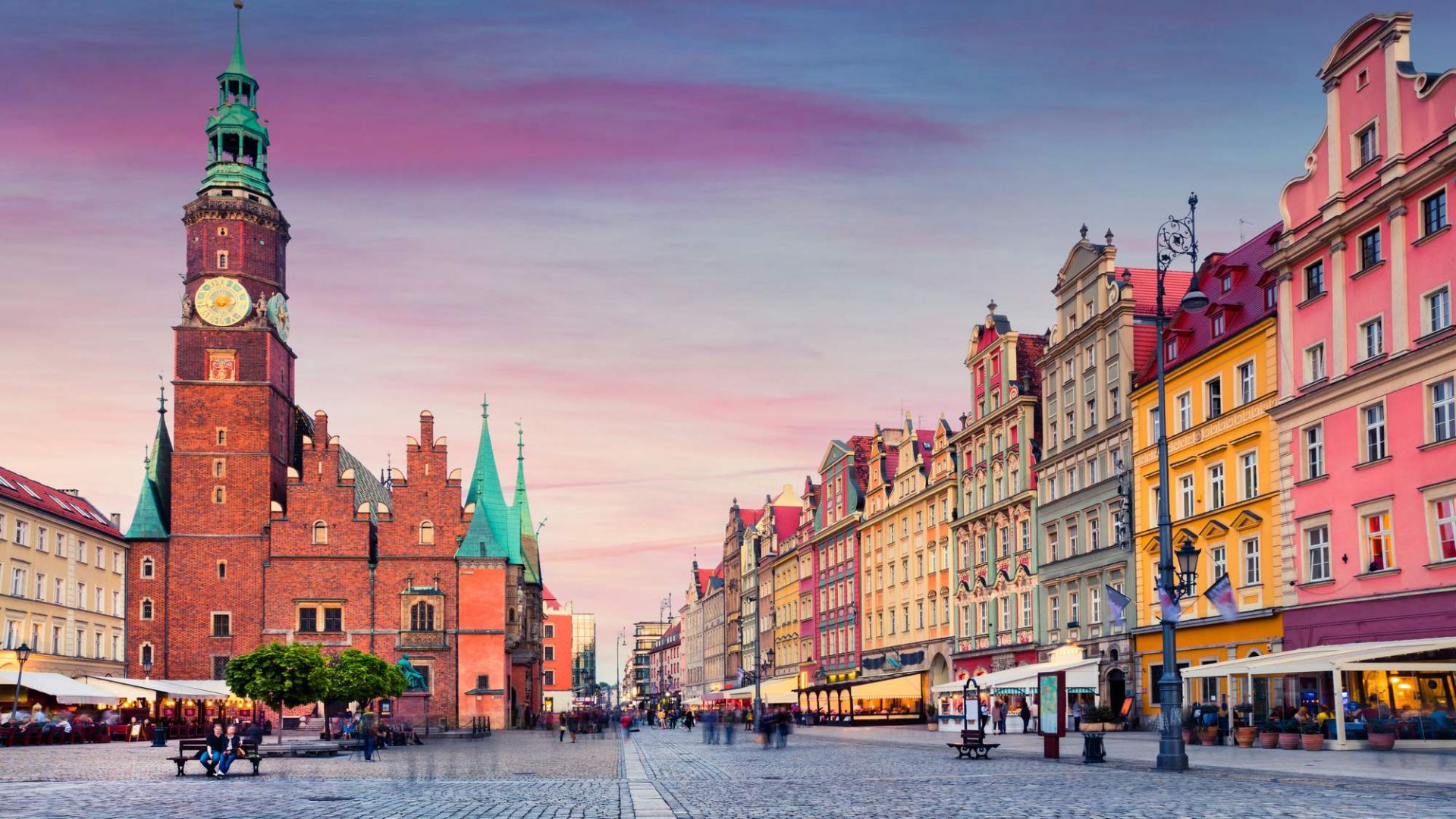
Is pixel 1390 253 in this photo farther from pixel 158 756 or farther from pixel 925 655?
pixel 925 655

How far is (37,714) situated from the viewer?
56.0 metres

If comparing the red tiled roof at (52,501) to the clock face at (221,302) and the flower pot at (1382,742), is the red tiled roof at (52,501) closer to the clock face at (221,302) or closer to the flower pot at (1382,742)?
the clock face at (221,302)

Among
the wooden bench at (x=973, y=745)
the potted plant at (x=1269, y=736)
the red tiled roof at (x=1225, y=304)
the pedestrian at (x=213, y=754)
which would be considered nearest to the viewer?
the pedestrian at (x=213, y=754)

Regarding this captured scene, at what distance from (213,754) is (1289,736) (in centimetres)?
2388

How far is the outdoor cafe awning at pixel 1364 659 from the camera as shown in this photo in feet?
110

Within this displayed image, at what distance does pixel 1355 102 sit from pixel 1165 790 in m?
25.8

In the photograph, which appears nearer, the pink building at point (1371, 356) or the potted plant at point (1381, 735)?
the potted plant at point (1381, 735)

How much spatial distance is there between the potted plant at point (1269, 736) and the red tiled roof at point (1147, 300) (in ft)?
61.9

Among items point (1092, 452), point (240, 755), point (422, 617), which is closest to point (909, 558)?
point (1092, 452)

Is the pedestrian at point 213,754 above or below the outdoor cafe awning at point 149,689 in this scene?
above

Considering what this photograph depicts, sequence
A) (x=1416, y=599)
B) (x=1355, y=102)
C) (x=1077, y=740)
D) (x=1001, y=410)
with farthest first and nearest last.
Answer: (x=1001, y=410), (x=1077, y=740), (x=1355, y=102), (x=1416, y=599)

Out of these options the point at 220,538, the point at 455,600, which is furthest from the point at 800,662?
the point at 220,538

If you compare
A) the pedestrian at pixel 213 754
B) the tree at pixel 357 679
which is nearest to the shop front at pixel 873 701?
the tree at pixel 357 679

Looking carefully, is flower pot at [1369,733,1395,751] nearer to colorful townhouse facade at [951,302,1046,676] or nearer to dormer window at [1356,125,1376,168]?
dormer window at [1356,125,1376,168]
